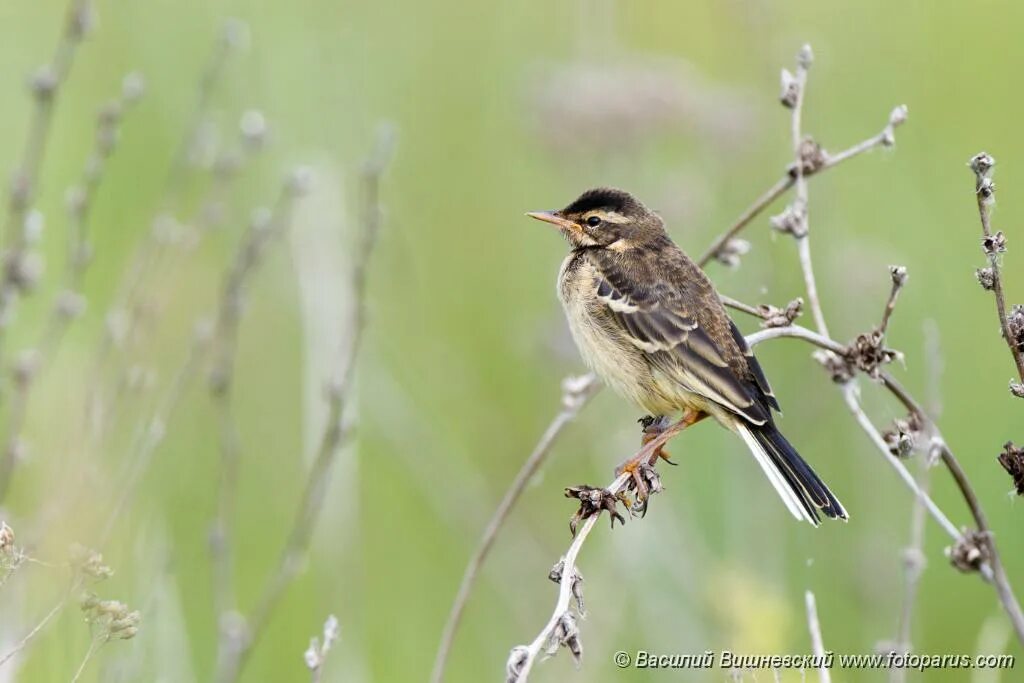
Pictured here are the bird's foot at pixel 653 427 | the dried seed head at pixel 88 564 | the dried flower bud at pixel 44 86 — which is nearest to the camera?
the dried seed head at pixel 88 564

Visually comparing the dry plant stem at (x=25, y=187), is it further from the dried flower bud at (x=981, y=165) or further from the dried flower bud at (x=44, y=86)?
the dried flower bud at (x=981, y=165)

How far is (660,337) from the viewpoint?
524 cm

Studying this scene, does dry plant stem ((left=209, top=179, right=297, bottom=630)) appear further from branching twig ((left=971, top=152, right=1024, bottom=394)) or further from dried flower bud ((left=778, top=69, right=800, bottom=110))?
branching twig ((left=971, top=152, right=1024, bottom=394))

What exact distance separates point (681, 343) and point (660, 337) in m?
0.10

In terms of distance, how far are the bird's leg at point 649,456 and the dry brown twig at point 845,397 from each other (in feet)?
0.71

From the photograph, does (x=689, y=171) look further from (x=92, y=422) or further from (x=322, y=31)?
(x=92, y=422)

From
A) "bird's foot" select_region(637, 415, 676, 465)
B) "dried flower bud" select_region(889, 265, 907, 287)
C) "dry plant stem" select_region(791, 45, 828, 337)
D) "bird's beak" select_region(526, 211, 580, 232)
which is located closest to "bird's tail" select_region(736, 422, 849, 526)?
"bird's foot" select_region(637, 415, 676, 465)

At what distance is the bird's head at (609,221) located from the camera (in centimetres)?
584

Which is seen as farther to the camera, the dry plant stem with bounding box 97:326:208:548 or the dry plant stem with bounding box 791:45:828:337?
the dry plant stem with bounding box 97:326:208:548

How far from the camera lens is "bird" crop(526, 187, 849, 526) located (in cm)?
485

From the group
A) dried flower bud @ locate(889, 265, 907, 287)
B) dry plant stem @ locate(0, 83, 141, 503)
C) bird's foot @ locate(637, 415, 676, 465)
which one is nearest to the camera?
dried flower bud @ locate(889, 265, 907, 287)

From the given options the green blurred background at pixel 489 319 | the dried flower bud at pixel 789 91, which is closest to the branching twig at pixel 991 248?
the green blurred background at pixel 489 319

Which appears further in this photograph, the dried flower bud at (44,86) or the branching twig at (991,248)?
the dried flower bud at (44,86)

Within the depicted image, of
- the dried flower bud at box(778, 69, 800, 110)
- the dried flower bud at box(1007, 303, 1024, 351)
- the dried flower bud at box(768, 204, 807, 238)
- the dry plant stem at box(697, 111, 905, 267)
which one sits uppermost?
the dried flower bud at box(778, 69, 800, 110)
